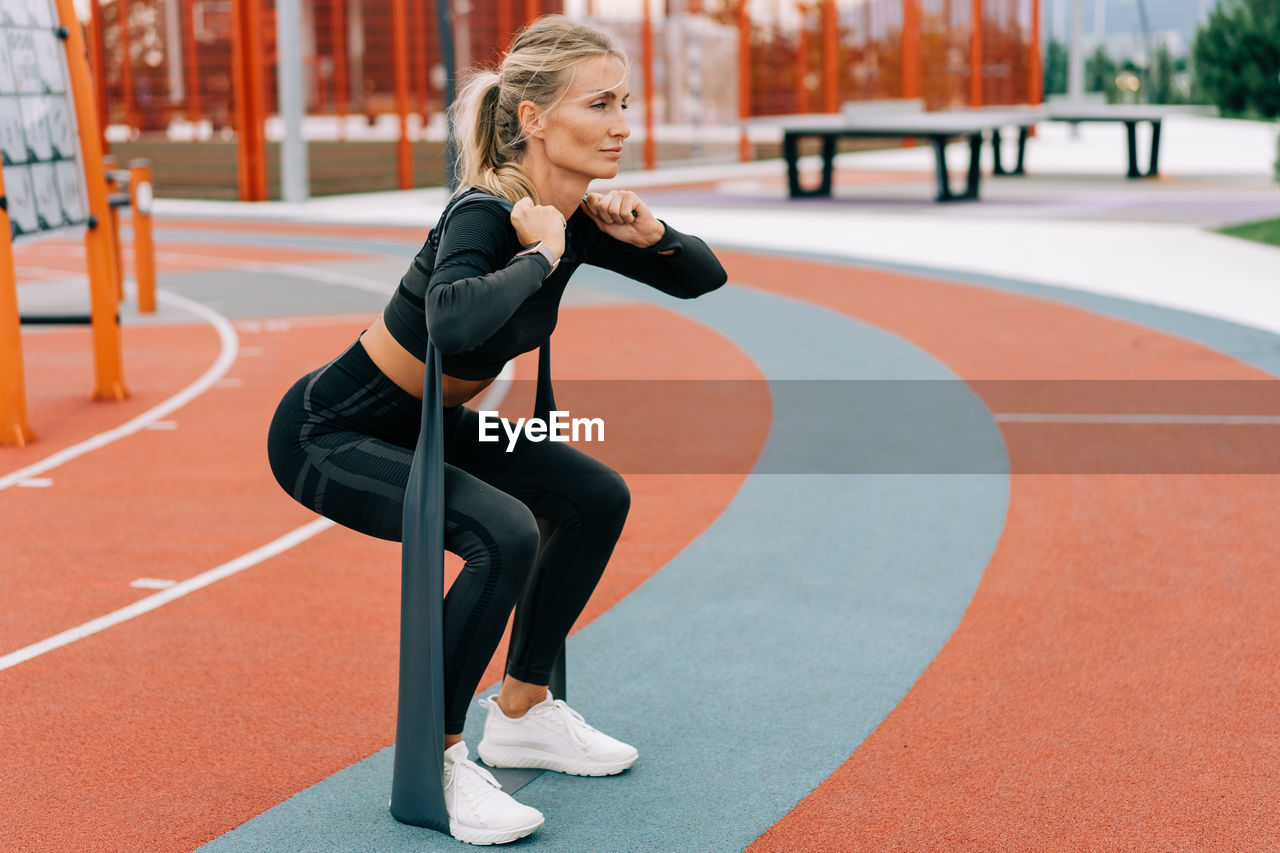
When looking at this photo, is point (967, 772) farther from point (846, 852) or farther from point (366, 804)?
point (366, 804)

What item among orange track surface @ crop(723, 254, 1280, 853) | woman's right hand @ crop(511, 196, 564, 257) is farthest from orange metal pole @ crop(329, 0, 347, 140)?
woman's right hand @ crop(511, 196, 564, 257)

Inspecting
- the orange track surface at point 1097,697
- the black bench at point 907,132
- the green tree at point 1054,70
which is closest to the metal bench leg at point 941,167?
the black bench at point 907,132

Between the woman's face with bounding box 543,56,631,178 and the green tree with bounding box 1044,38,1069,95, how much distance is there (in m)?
87.8

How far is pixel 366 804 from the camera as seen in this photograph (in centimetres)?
378

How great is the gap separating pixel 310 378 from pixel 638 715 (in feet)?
4.75

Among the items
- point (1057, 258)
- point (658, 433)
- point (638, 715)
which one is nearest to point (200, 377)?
Result: point (658, 433)

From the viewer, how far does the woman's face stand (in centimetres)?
348

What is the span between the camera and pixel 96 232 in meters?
9.09

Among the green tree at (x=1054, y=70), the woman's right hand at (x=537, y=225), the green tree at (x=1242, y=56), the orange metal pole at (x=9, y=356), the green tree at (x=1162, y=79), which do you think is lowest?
the orange metal pole at (x=9, y=356)

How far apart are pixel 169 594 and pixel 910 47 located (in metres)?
43.4

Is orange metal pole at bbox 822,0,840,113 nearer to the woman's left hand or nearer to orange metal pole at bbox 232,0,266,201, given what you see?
orange metal pole at bbox 232,0,266,201

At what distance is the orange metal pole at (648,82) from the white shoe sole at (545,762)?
29.7 meters

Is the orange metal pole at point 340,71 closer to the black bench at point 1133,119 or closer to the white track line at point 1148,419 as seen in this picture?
the black bench at point 1133,119

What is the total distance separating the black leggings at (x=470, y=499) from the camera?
341cm
